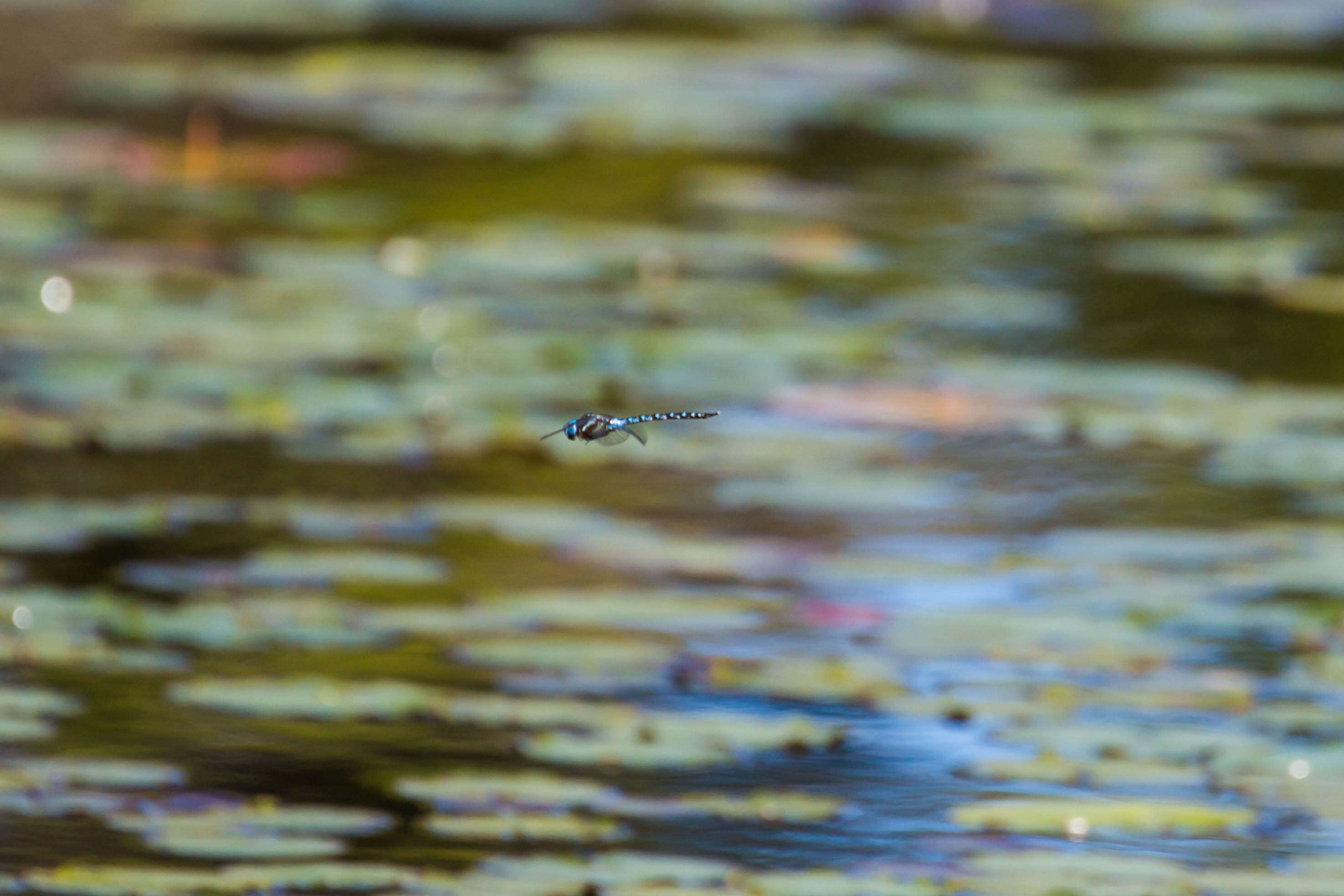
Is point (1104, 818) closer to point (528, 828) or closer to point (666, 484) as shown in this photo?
point (528, 828)

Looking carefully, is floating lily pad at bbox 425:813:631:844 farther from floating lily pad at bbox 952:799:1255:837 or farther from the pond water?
floating lily pad at bbox 952:799:1255:837

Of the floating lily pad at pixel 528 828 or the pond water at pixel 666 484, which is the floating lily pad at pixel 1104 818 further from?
the floating lily pad at pixel 528 828

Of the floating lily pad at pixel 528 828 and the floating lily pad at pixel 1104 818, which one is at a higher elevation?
the floating lily pad at pixel 1104 818

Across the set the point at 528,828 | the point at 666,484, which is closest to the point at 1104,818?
the point at 528,828

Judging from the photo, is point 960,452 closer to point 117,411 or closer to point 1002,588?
point 1002,588

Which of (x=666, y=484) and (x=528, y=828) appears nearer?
(x=528, y=828)

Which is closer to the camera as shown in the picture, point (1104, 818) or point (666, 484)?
point (1104, 818)

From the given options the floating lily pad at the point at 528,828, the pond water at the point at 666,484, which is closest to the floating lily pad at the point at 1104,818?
the pond water at the point at 666,484

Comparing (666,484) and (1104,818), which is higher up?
(666,484)

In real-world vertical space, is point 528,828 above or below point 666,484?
below

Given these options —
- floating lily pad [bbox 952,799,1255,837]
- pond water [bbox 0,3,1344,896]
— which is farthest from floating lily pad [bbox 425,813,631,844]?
floating lily pad [bbox 952,799,1255,837]

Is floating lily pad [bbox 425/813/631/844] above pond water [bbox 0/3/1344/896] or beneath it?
beneath
